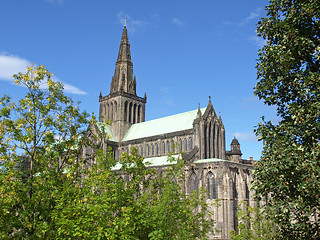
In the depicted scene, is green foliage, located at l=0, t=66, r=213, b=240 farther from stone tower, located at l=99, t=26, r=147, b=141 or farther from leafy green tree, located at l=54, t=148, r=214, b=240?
stone tower, located at l=99, t=26, r=147, b=141

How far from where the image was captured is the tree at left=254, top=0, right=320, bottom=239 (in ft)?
48.7

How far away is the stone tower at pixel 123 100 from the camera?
82.9 metres

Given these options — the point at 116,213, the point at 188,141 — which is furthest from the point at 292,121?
the point at 188,141

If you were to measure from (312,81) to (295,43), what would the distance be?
2.12 meters

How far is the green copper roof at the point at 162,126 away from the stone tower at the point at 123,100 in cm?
257

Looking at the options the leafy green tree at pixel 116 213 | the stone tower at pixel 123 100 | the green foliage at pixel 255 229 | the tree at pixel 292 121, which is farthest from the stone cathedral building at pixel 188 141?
the tree at pixel 292 121

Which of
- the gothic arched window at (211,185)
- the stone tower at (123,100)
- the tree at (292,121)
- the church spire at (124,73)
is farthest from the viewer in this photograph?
the church spire at (124,73)

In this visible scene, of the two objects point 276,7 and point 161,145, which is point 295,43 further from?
point 161,145

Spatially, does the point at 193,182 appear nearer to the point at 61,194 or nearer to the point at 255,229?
the point at 255,229

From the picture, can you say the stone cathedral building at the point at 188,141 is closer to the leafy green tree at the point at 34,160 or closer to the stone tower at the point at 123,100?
the stone tower at the point at 123,100

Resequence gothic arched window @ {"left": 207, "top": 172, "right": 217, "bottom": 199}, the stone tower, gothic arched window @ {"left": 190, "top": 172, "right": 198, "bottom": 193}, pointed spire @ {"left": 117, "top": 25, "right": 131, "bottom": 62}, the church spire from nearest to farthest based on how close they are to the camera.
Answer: gothic arched window @ {"left": 207, "top": 172, "right": 217, "bottom": 199}
gothic arched window @ {"left": 190, "top": 172, "right": 198, "bottom": 193}
the stone tower
the church spire
pointed spire @ {"left": 117, "top": 25, "right": 131, "bottom": 62}

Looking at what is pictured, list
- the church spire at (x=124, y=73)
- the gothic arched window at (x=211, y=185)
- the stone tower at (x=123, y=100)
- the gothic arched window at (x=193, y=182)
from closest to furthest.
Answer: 1. the gothic arched window at (x=211, y=185)
2. the gothic arched window at (x=193, y=182)
3. the stone tower at (x=123, y=100)
4. the church spire at (x=124, y=73)

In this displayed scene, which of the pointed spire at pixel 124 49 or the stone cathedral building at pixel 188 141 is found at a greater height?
the pointed spire at pixel 124 49

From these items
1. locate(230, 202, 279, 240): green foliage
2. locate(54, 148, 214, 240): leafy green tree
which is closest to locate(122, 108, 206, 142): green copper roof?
locate(230, 202, 279, 240): green foliage
